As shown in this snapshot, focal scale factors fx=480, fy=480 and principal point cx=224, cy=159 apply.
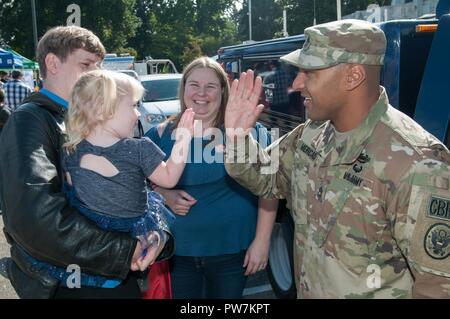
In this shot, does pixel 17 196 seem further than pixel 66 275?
No

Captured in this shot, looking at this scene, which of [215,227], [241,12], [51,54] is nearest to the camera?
[51,54]

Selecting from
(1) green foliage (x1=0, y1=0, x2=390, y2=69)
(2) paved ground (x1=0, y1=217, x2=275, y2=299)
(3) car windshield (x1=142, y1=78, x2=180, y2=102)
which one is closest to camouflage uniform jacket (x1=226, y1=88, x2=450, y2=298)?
(2) paved ground (x1=0, y1=217, x2=275, y2=299)

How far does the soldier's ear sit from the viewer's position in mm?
1781

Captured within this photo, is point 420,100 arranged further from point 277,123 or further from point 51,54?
point 51,54

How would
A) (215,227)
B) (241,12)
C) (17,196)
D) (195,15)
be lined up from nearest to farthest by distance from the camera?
(17,196)
(215,227)
(195,15)
(241,12)

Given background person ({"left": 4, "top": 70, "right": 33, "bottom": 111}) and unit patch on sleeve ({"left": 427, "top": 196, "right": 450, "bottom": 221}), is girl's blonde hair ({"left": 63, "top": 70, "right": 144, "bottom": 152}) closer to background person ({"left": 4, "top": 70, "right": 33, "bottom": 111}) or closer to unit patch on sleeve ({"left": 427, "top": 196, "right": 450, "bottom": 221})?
unit patch on sleeve ({"left": 427, "top": 196, "right": 450, "bottom": 221})

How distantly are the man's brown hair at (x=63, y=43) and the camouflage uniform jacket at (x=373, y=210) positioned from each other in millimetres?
783

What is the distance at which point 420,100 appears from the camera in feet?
9.21

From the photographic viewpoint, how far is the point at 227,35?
61.0 metres

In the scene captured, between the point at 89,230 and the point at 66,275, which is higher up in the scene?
the point at 89,230

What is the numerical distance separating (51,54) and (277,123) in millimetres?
2656

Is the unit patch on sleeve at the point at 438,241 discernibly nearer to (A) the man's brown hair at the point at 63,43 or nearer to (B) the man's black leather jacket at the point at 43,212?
(B) the man's black leather jacket at the point at 43,212

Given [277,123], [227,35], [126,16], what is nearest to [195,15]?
[227,35]
